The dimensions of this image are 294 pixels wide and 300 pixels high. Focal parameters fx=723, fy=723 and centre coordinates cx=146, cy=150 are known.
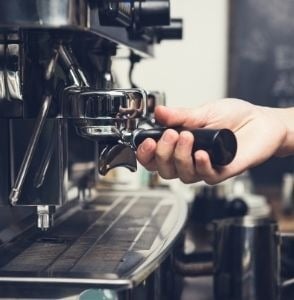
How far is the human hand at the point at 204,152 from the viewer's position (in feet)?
2.55

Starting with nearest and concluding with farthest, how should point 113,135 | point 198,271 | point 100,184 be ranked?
point 113,135 → point 198,271 → point 100,184

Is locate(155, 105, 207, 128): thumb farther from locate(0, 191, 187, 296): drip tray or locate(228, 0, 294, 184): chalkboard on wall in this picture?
locate(228, 0, 294, 184): chalkboard on wall

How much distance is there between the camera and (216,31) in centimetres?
252

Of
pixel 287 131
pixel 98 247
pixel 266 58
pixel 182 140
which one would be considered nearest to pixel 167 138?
pixel 182 140

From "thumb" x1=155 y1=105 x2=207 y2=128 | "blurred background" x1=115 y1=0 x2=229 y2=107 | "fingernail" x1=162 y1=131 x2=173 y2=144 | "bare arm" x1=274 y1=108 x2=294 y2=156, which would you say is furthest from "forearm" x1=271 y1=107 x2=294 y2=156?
"blurred background" x1=115 y1=0 x2=229 y2=107

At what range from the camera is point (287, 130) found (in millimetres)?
1019

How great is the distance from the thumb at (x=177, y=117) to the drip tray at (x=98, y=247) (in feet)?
0.45

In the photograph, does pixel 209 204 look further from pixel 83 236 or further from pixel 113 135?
pixel 113 135

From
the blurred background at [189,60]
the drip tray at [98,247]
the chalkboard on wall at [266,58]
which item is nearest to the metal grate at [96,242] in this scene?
the drip tray at [98,247]

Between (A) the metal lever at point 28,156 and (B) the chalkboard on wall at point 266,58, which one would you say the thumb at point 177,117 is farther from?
(B) the chalkboard on wall at point 266,58

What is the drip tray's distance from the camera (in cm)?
66

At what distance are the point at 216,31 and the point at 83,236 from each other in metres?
1.76

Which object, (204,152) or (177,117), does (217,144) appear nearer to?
(204,152)

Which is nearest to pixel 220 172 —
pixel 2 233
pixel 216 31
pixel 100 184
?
pixel 2 233
